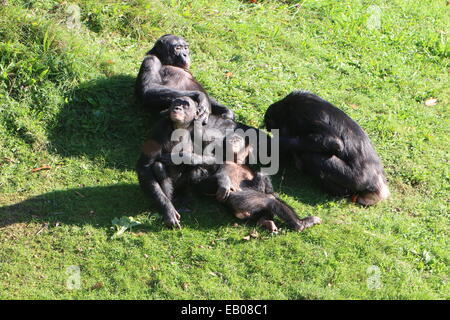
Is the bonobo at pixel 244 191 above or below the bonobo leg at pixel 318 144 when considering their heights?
below

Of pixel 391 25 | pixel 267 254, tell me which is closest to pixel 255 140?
pixel 267 254

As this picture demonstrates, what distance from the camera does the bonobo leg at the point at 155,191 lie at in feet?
21.7

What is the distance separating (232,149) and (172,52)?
1.94 m

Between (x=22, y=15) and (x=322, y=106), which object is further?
(x=22, y=15)

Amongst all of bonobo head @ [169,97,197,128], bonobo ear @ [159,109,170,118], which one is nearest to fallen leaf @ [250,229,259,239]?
bonobo head @ [169,97,197,128]

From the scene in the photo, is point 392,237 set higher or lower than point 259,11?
lower

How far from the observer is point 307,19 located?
11.3 meters

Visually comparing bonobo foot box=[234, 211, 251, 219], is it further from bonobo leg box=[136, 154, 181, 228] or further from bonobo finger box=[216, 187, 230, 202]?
bonobo leg box=[136, 154, 181, 228]

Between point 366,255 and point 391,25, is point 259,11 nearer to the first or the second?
point 391,25

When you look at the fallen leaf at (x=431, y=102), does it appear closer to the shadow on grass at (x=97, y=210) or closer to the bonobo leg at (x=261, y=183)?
the bonobo leg at (x=261, y=183)

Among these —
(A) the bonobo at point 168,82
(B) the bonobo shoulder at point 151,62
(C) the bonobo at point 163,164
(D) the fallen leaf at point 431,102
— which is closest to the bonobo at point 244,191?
(C) the bonobo at point 163,164

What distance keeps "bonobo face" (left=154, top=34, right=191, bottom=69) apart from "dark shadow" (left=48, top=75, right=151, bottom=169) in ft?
2.08

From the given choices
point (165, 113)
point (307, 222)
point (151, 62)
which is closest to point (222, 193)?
point (307, 222)

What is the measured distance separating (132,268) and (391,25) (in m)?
7.69
